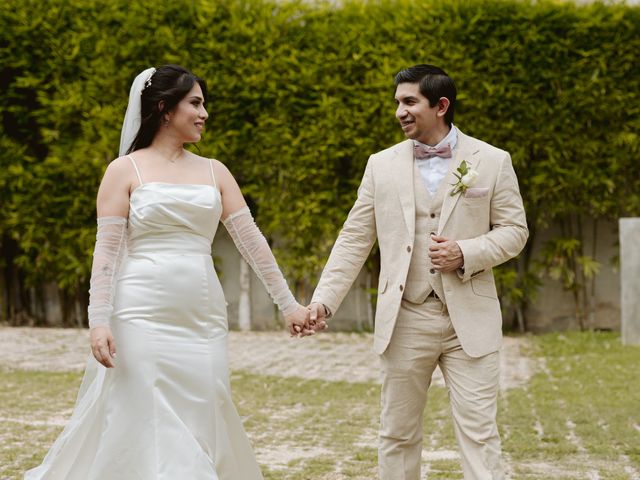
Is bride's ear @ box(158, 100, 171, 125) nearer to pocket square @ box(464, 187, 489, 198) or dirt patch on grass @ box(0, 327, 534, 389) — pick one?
pocket square @ box(464, 187, 489, 198)

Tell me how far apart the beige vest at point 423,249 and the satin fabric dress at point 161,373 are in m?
0.84

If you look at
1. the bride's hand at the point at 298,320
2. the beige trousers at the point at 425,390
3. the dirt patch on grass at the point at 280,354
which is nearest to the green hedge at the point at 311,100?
the dirt patch on grass at the point at 280,354

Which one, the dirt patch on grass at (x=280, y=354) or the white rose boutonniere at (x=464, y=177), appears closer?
the white rose boutonniere at (x=464, y=177)

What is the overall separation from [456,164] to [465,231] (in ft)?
0.97

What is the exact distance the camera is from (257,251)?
458 centimetres

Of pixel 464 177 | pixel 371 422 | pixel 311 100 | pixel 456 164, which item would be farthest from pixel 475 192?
pixel 311 100

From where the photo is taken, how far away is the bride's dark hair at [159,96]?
14.3 ft

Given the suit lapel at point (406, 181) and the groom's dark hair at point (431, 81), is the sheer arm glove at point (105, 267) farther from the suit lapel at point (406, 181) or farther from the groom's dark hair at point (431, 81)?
the groom's dark hair at point (431, 81)

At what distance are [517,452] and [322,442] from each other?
1.20 meters

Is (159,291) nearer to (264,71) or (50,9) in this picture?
(264,71)

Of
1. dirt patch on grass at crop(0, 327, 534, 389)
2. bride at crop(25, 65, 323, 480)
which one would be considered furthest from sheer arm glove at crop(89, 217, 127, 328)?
dirt patch on grass at crop(0, 327, 534, 389)

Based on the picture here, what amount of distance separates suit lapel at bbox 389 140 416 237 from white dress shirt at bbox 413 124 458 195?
2.2 inches

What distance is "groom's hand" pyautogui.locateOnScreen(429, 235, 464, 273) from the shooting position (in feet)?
14.3

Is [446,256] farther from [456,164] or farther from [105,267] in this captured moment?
[105,267]
